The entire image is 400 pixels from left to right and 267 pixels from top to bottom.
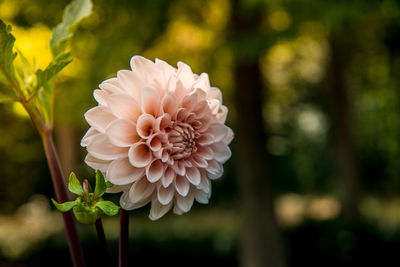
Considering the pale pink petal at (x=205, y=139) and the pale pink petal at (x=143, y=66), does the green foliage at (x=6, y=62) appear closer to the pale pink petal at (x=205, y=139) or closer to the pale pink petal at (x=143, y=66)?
the pale pink petal at (x=143, y=66)

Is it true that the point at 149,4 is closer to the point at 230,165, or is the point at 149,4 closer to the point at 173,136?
the point at 173,136

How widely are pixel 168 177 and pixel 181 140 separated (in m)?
0.07

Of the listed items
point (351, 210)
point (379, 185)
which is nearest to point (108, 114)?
point (351, 210)

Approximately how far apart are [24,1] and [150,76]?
14.0ft

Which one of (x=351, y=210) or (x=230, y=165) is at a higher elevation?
(x=351, y=210)

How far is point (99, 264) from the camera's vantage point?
22.6 feet

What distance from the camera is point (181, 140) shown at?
731 mm

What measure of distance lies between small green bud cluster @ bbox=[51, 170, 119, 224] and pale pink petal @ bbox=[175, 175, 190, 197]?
0.11 m

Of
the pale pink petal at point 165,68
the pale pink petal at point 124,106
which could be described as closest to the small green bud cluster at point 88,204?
the pale pink petal at point 124,106

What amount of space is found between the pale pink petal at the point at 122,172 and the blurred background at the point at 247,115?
0.41m

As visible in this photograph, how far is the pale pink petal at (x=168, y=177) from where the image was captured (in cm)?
70

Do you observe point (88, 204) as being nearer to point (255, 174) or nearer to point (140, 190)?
point (140, 190)

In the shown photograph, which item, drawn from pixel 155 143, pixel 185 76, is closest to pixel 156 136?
pixel 155 143

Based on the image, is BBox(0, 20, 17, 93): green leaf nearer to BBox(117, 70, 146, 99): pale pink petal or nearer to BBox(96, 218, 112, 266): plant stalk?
BBox(117, 70, 146, 99): pale pink petal
